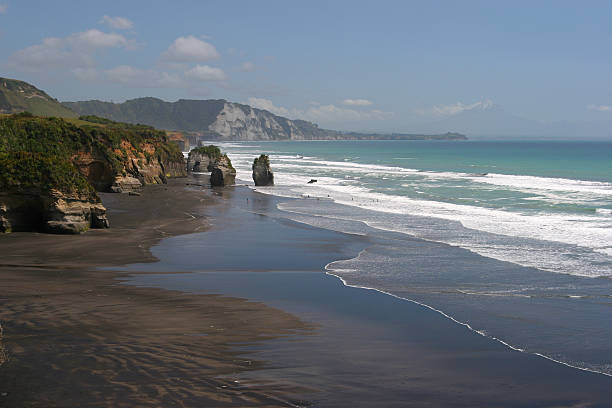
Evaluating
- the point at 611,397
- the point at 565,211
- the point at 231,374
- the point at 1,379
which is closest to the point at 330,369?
the point at 231,374

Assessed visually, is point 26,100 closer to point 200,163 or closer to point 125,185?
point 200,163

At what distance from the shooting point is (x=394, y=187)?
188 feet

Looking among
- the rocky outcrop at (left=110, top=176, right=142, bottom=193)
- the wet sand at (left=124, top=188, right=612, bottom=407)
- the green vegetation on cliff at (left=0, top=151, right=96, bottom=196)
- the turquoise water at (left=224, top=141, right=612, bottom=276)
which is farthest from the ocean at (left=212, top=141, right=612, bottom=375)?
the rocky outcrop at (left=110, top=176, right=142, bottom=193)

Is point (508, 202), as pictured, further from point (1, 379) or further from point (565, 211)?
point (1, 379)

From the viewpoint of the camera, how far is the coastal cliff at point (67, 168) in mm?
24312

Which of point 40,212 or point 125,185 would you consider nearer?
point 40,212

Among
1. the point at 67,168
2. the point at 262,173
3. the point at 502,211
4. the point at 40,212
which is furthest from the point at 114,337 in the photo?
the point at 262,173

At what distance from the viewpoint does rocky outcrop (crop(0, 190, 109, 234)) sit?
960 inches

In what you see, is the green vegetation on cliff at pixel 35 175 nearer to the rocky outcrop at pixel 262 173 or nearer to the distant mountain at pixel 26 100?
the rocky outcrop at pixel 262 173

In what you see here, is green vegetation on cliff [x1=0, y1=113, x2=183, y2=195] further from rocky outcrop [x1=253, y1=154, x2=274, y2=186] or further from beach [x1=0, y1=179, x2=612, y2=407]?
rocky outcrop [x1=253, y1=154, x2=274, y2=186]

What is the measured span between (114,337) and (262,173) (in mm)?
46650

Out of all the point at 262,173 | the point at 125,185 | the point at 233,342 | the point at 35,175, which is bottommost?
the point at 233,342

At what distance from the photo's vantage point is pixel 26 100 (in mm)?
163750

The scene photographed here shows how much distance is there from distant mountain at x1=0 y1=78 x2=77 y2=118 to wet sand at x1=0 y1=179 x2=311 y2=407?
147 metres
